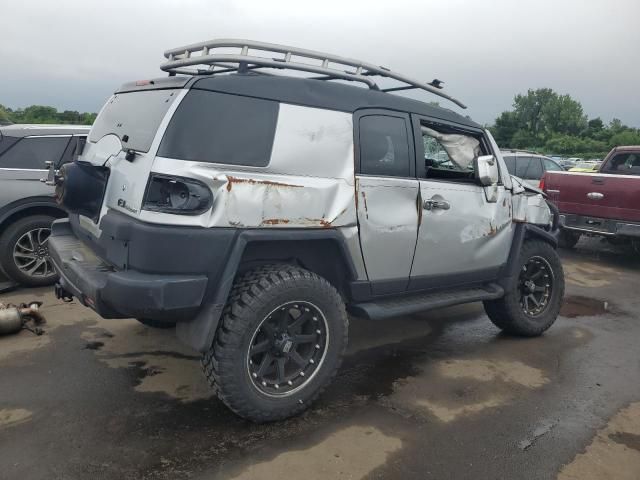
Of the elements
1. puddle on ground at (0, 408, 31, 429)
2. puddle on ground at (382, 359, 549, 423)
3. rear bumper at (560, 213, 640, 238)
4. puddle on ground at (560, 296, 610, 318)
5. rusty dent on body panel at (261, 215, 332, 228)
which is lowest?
puddle on ground at (0, 408, 31, 429)

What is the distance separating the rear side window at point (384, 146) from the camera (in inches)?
138

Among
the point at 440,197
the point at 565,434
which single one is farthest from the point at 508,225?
the point at 565,434

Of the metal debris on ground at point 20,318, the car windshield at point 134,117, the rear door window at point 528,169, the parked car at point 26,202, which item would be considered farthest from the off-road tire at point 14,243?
the rear door window at point 528,169

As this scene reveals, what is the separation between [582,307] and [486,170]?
285 cm

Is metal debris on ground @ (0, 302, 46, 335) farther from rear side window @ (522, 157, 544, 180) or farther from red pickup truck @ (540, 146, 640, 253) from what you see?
rear side window @ (522, 157, 544, 180)

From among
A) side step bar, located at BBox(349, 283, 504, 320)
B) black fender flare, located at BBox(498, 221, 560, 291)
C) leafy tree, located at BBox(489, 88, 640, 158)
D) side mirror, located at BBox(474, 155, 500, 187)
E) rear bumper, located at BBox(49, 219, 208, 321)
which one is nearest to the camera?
rear bumper, located at BBox(49, 219, 208, 321)

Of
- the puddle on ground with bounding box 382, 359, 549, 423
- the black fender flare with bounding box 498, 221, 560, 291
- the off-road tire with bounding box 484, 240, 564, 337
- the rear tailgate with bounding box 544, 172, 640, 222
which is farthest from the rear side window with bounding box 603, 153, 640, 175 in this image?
the puddle on ground with bounding box 382, 359, 549, 423

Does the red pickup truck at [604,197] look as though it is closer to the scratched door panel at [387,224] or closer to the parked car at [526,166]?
the parked car at [526,166]

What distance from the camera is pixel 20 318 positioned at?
14.4 ft

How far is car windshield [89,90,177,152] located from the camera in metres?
3.03

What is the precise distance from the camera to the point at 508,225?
4457 mm

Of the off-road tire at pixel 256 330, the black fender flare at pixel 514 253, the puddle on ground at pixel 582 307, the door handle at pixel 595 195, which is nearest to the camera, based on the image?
the off-road tire at pixel 256 330

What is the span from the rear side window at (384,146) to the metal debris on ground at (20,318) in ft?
10.2

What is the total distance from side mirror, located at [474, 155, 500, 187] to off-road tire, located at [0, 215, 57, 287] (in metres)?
4.42
